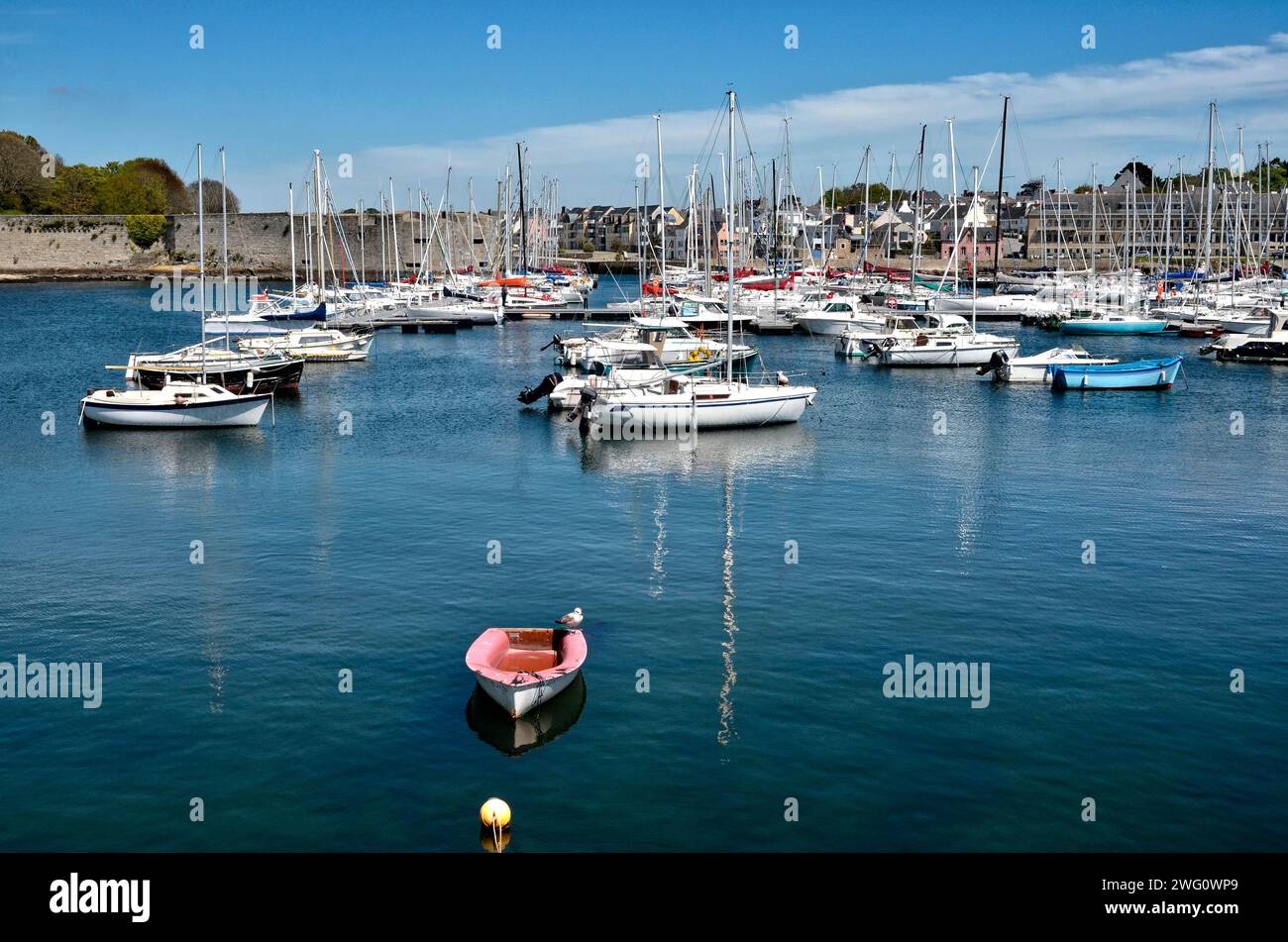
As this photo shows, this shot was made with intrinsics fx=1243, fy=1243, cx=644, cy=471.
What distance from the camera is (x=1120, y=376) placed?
5416cm

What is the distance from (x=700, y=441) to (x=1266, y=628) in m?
20.9

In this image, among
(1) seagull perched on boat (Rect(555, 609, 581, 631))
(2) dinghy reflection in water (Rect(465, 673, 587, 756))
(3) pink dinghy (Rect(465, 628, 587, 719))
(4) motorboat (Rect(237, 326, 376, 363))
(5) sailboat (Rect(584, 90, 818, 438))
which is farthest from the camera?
(4) motorboat (Rect(237, 326, 376, 363))

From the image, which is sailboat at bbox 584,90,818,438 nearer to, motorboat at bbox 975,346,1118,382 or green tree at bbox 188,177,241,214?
motorboat at bbox 975,346,1118,382

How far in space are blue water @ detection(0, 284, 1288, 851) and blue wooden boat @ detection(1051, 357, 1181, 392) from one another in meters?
11.4

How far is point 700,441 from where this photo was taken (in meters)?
41.1

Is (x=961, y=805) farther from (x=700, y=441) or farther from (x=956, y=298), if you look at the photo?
(x=956, y=298)

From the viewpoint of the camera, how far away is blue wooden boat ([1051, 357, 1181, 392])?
→ 53906mm

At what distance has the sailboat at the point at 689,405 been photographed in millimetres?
41094

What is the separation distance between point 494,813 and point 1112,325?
74439mm

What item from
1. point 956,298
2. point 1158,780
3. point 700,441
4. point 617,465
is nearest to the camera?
point 1158,780

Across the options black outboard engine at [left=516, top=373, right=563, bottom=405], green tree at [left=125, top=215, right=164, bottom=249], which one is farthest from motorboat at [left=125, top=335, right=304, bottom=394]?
green tree at [left=125, top=215, right=164, bottom=249]

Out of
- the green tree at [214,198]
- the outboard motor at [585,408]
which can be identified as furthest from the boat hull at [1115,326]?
the green tree at [214,198]
